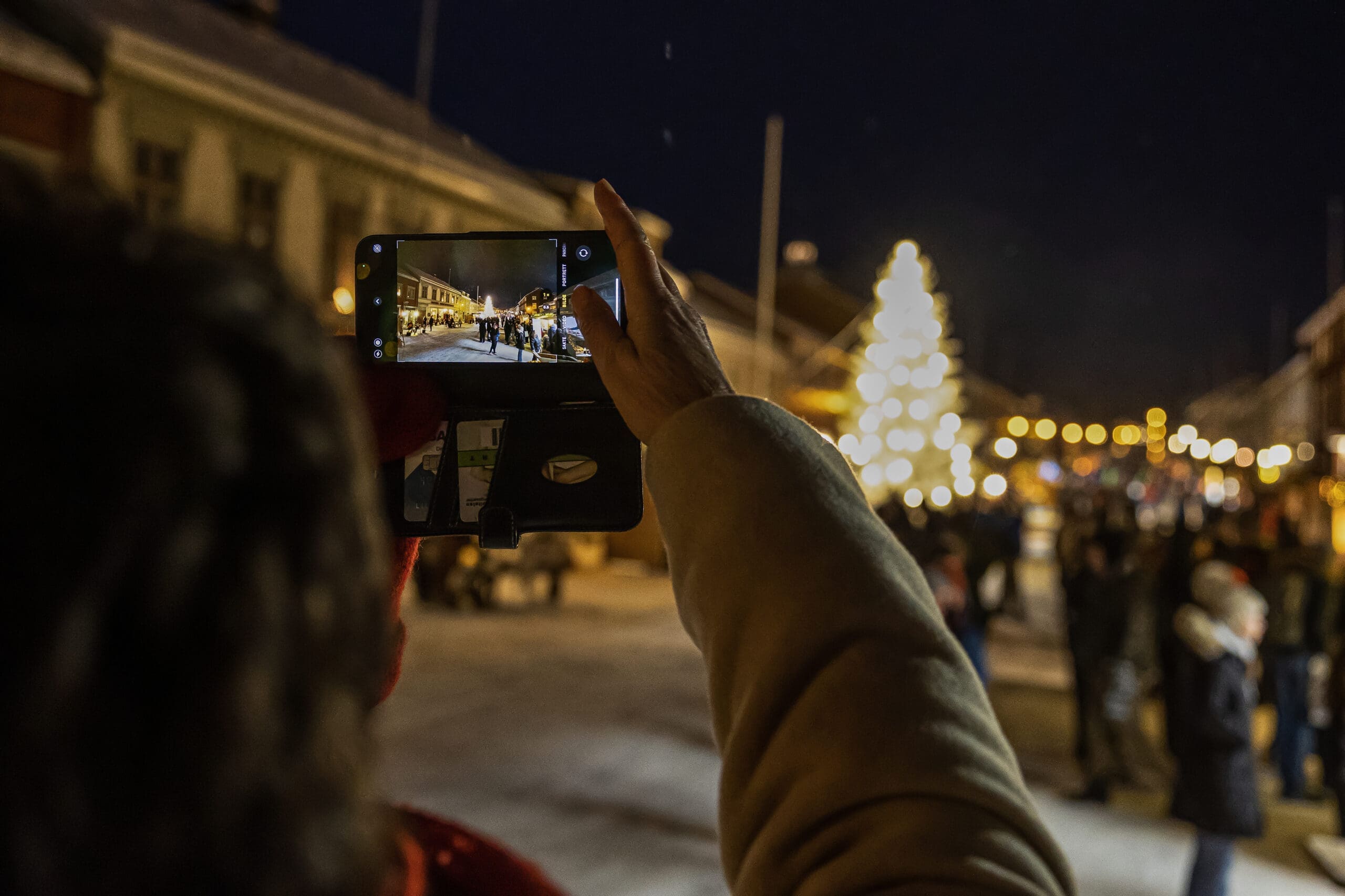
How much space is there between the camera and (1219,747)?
5.52 metres

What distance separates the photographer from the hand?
1120 mm

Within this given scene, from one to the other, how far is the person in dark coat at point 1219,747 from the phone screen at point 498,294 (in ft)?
18.3

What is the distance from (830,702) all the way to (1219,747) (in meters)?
5.77

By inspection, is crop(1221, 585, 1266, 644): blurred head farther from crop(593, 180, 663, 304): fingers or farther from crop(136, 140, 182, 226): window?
crop(136, 140, 182, 226): window

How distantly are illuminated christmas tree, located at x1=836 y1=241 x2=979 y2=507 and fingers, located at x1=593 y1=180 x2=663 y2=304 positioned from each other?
26.7 m

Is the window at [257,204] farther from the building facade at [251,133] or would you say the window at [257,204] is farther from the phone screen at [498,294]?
the phone screen at [498,294]

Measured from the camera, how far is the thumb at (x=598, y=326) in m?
1.20

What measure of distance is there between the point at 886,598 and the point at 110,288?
2.10ft

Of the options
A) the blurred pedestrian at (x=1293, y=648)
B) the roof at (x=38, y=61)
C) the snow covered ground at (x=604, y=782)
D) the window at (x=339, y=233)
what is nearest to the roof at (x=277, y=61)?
the roof at (x=38, y=61)

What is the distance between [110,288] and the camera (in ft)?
1.35

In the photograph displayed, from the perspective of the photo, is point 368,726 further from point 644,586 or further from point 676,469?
point 644,586

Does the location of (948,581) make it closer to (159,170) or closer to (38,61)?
(38,61)

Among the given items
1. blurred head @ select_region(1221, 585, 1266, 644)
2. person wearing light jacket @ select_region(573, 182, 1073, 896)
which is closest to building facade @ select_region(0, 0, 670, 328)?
blurred head @ select_region(1221, 585, 1266, 644)

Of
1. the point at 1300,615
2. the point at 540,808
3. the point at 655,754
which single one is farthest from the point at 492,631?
the point at 1300,615
